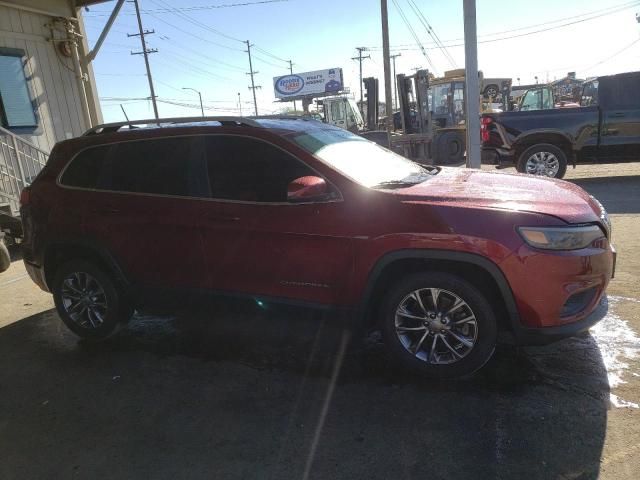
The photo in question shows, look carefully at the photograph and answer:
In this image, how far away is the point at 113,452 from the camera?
2.85 meters

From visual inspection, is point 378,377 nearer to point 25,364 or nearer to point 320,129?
point 320,129

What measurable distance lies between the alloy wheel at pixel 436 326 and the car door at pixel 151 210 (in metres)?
1.65

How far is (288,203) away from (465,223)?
1234 millimetres

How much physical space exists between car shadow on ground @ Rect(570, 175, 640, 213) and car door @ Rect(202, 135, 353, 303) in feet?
20.0

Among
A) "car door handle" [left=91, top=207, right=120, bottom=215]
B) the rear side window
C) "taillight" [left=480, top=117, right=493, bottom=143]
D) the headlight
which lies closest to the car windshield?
the rear side window

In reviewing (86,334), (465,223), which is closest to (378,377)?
(465,223)

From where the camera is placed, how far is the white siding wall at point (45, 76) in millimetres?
9430

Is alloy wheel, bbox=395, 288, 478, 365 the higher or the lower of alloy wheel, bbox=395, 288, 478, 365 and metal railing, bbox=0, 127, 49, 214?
the lower

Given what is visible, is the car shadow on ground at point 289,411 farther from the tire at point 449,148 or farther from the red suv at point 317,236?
the tire at point 449,148

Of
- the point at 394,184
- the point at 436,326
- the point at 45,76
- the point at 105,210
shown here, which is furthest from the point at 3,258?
the point at 436,326

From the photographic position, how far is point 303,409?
10.3 feet

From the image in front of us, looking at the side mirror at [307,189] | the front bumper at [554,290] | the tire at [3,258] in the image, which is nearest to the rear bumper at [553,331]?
the front bumper at [554,290]

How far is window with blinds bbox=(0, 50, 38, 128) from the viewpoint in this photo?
9.17 meters

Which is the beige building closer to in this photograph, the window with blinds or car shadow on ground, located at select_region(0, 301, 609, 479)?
the window with blinds
